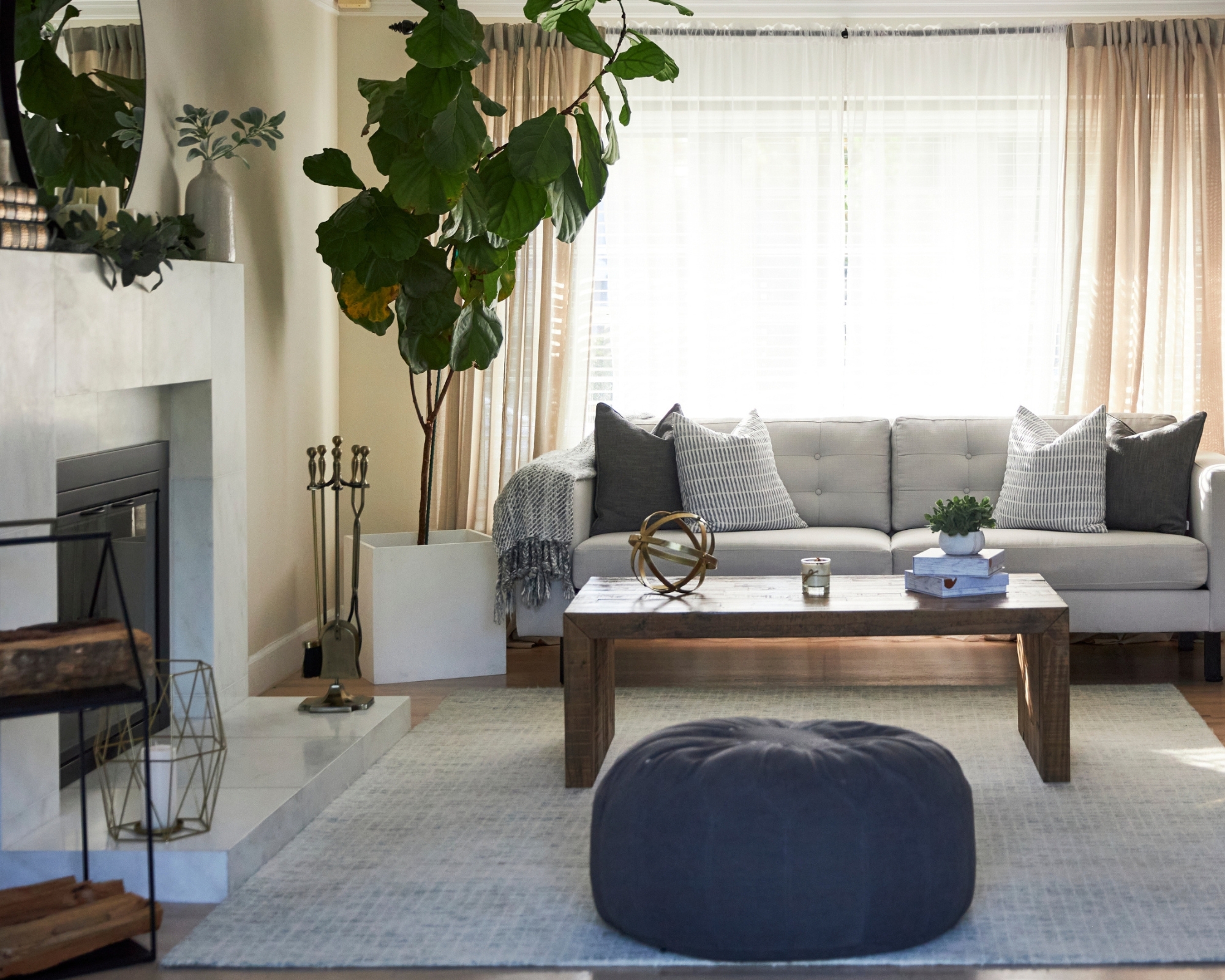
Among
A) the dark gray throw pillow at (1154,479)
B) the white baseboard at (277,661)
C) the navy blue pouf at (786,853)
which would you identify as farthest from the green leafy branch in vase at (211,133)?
the dark gray throw pillow at (1154,479)

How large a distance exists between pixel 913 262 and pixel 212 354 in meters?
2.92

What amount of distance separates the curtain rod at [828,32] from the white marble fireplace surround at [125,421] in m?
2.37

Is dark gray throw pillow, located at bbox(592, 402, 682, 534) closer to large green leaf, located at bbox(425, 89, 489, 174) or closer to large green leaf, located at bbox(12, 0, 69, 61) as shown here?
large green leaf, located at bbox(425, 89, 489, 174)

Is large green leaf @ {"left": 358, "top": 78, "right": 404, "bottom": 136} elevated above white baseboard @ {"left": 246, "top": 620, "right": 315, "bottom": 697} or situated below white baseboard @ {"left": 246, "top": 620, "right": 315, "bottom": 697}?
above

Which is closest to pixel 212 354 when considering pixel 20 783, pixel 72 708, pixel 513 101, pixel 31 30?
pixel 31 30

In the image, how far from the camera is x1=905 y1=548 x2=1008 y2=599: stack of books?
3273mm

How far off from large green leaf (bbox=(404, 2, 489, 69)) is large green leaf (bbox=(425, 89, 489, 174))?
147 mm

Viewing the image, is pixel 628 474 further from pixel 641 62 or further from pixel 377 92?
pixel 377 92

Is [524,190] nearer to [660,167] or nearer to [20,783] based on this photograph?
[660,167]

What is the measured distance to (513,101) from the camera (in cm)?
514

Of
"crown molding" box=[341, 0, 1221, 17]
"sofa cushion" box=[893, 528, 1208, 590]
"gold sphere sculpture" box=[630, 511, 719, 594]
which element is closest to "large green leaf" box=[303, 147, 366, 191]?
"crown molding" box=[341, 0, 1221, 17]

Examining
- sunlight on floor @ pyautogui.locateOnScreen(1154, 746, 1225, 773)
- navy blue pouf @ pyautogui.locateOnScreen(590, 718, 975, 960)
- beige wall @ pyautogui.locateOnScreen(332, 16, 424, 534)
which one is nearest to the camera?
navy blue pouf @ pyautogui.locateOnScreen(590, 718, 975, 960)

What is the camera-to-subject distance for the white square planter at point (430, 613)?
168 inches

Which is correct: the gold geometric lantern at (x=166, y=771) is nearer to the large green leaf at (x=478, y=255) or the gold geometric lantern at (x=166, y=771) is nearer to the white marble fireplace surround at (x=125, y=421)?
the white marble fireplace surround at (x=125, y=421)
